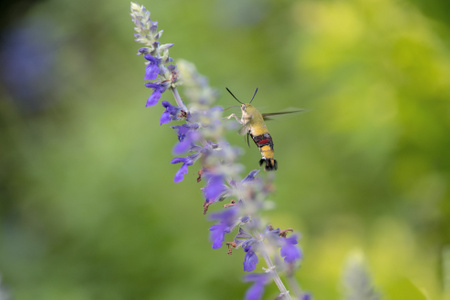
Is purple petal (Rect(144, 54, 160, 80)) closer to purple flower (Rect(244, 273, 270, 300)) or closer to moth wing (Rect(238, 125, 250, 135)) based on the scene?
moth wing (Rect(238, 125, 250, 135))

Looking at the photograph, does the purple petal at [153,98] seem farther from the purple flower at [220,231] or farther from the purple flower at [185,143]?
the purple flower at [220,231]

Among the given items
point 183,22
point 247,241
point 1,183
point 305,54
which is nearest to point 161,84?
point 247,241

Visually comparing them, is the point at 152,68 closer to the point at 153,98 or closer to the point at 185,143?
the point at 153,98

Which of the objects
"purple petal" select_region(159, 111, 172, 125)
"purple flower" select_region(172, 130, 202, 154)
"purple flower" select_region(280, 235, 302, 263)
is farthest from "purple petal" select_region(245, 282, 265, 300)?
"purple petal" select_region(159, 111, 172, 125)

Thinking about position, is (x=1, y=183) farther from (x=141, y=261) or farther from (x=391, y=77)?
(x=391, y=77)

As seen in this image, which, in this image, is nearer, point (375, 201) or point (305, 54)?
point (305, 54)

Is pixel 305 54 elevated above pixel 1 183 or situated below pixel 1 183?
below

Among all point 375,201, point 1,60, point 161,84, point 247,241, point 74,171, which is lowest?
point 247,241
